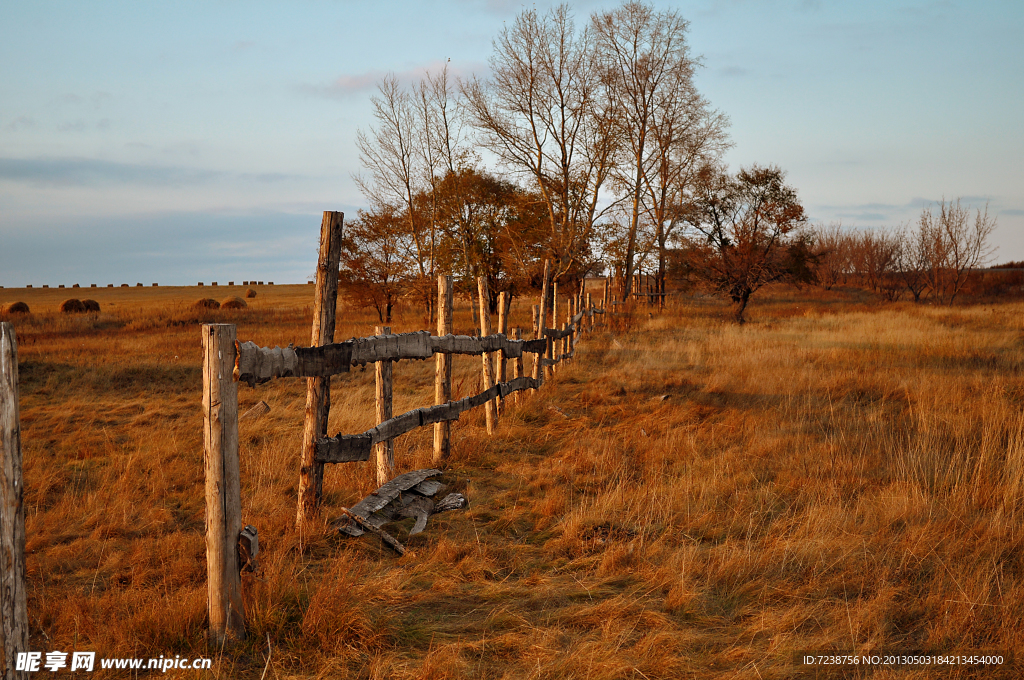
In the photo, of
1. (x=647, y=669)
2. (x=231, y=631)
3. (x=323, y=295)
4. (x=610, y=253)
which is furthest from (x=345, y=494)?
(x=610, y=253)

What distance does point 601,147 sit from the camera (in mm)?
21656

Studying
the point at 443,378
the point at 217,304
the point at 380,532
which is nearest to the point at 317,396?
the point at 380,532

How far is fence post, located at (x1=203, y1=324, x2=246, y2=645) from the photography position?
3074mm

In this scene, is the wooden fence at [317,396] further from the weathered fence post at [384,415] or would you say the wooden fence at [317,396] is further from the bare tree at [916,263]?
the bare tree at [916,263]

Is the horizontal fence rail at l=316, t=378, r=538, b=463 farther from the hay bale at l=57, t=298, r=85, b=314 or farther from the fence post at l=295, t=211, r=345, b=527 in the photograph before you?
the hay bale at l=57, t=298, r=85, b=314

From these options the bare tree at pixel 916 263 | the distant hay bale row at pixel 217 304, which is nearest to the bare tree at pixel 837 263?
the bare tree at pixel 916 263

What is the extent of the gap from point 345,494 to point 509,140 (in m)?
18.9

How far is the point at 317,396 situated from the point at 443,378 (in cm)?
219

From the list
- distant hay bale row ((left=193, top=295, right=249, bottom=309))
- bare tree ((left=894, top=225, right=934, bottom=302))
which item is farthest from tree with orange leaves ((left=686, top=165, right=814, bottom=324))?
distant hay bale row ((left=193, top=295, right=249, bottom=309))

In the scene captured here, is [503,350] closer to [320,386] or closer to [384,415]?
[384,415]

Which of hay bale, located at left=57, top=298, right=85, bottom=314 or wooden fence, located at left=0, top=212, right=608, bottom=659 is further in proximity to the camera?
hay bale, located at left=57, top=298, right=85, bottom=314

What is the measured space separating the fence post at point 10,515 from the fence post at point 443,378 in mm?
4151

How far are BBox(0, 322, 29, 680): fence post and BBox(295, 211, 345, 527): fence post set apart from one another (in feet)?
6.95

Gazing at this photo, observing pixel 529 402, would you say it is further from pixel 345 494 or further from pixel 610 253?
pixel 610 253
